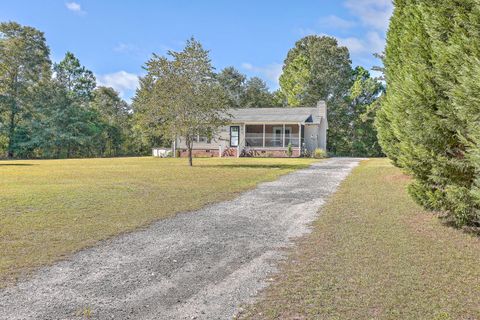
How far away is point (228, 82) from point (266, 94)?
568 centimetres

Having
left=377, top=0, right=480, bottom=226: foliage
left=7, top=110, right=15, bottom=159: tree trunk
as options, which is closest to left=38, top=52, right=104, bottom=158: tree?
left=7, top=110, right=15, bottom=159: tree trunk

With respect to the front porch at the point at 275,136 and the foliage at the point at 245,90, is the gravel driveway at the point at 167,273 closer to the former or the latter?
the front porch at the point at 275,136

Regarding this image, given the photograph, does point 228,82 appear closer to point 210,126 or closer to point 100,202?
point 210,126

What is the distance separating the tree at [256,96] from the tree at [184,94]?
31.5 m

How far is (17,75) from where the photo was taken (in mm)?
42781

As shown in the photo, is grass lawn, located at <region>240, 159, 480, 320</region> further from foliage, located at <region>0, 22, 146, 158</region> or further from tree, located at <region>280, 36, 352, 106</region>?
foliage, located at <region>0, 22, 146, 158</region>

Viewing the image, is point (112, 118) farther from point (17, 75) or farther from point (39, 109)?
point (17, 75)

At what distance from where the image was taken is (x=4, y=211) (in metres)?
8.69

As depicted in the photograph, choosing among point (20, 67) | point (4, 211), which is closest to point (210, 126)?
point (4, 211)

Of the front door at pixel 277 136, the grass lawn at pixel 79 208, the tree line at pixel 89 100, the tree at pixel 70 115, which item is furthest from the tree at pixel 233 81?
the grass lawn at pixel 79 208

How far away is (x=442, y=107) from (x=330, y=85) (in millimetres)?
41867

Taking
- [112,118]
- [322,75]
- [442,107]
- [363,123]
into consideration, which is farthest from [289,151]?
[112,118]

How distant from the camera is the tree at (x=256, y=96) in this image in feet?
178

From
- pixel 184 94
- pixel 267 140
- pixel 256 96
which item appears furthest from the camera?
pixel 256 96
